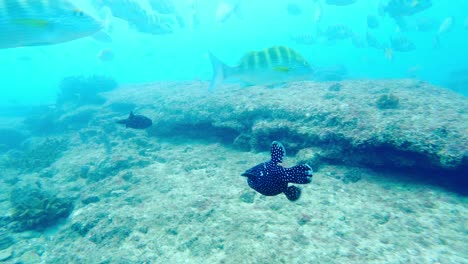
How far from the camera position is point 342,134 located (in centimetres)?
519

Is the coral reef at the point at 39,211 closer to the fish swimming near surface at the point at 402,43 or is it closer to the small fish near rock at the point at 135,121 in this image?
the small fish near rock at the point at 135,121

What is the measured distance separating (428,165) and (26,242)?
25.2 feet

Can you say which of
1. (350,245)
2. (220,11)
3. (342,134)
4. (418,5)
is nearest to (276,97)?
(342,134)

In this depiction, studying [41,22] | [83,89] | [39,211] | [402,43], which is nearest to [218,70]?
[41,22]

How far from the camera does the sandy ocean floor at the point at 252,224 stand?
3438 mm

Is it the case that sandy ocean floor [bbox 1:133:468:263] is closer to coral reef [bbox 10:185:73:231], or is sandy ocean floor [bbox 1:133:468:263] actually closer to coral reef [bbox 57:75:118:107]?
coral reef [bbox 10:185:73:231]

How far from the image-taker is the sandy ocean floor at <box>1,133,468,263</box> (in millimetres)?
3438

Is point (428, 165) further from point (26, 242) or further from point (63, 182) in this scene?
point (63, 182)

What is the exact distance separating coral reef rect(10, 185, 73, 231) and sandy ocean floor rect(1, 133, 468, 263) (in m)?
0.22

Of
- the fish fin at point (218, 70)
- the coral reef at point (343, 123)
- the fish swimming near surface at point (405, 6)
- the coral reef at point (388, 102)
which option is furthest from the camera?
the fish swimming near surface at point (405, 6)

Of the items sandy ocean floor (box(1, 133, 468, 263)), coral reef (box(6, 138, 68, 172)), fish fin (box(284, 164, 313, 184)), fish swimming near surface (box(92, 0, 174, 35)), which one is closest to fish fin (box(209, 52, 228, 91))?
→ sandy ocean floor (box(1, 133, 468, 263))

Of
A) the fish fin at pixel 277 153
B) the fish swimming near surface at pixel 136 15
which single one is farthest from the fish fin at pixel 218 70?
the fish swimming near surface at pixel 136 15

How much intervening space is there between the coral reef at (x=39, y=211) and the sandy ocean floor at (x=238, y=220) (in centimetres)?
14

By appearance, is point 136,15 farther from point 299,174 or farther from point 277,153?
point 299,174
